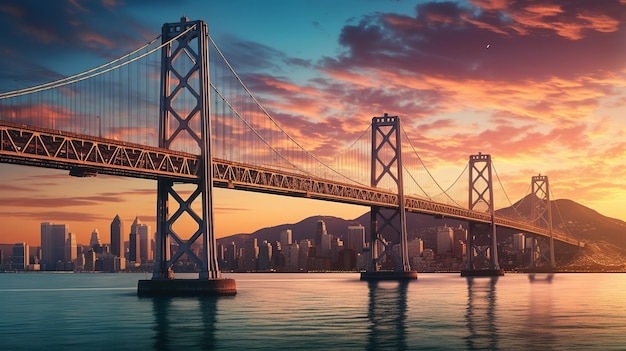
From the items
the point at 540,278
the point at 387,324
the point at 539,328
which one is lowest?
the point at 540,278

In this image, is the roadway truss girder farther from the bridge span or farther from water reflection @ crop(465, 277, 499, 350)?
water reflection @ crop(465, 277, 499, 350)

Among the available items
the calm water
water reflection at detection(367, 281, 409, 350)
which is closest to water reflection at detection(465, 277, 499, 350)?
the calm water

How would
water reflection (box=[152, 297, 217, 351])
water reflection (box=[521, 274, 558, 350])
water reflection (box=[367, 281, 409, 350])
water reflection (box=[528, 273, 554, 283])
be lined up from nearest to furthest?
1. water reflection (box=[367, 281, 409, 350])
2. water reflection (box=[521, 274, 558, 350])
3. water reflection (box=[152, 297, 217, 351])
4. water reflection (box=[528, 273, 554, 283])

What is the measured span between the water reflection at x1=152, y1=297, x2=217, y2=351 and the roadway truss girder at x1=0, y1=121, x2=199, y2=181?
25.5 ft

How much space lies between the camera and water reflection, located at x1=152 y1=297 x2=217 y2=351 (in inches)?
1336

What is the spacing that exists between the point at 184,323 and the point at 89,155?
14.0 m

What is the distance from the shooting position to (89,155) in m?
52.3

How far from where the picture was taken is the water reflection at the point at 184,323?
3394 centimetres

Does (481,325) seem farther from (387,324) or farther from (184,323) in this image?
(184,323)

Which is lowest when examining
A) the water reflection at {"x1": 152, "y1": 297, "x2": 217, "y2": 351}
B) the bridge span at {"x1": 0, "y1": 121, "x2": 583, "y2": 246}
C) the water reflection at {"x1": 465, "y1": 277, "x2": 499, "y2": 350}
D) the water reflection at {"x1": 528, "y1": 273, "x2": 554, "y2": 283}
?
the water reflection at {"x1": 528, "y1": 273, "x2": 554, "y2": 283}

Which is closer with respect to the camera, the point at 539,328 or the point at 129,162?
the point at 539,328

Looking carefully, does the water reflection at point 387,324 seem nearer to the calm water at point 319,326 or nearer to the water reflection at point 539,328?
the calm water at point 319,326

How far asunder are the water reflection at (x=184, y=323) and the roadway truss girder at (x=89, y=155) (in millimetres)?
7775

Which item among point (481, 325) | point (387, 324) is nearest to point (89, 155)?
point (387, 324)
